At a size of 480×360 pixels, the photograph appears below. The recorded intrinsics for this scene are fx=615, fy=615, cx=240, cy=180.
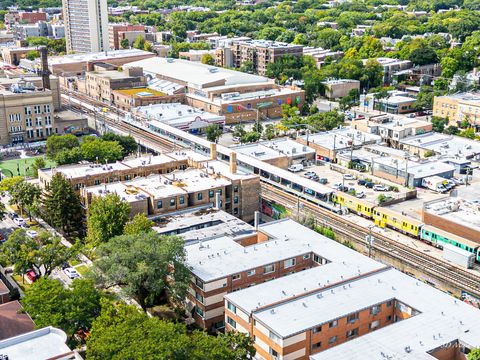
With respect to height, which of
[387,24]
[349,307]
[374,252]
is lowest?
[374,252]

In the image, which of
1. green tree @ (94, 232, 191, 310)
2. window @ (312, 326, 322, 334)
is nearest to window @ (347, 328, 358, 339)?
window @ (312, 326, 322, 334)

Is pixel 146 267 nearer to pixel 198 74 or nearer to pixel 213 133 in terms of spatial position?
pixel 213 133

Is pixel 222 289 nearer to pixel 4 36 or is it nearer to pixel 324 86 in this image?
pixel 324 86

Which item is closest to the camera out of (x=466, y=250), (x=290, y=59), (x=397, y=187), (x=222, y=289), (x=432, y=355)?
(x=432, y=355)

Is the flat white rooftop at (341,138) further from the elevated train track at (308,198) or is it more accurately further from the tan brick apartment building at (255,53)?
the tan brick apartment building at (255,53)

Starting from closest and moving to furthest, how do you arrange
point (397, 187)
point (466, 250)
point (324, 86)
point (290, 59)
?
point (466, 250) < point (397, 187) < point (324, 86) < point (290, 59)

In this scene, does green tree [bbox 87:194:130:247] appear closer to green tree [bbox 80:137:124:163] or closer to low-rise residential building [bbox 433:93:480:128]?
green tree [bbox 80:137:124:163]

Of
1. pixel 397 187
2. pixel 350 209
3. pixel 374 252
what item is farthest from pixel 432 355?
pixel 397 187

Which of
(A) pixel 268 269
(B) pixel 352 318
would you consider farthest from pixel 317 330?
(A) pixel 268 269
